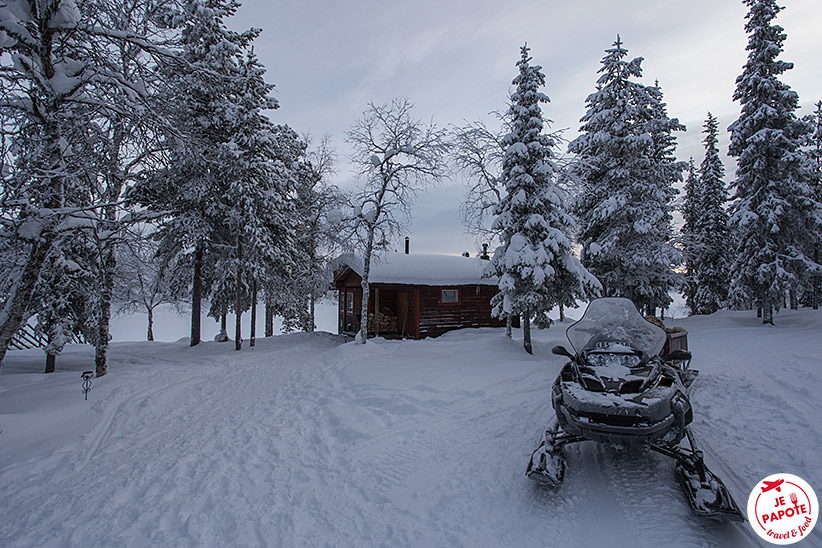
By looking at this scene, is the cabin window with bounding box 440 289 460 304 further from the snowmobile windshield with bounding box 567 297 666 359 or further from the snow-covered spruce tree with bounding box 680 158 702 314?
the snow-covered spruce tree with bounding box 680 158 702 314

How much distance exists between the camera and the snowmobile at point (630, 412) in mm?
3672

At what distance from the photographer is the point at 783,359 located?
9344 mm

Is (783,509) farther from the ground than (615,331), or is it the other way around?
(615,331)

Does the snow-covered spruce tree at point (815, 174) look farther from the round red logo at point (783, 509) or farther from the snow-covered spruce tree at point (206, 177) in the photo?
the snow-covered spruce tree at point (206, 177)

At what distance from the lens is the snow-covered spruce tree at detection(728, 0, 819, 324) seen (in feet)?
53.3

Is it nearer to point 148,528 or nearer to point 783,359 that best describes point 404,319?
point 783,359

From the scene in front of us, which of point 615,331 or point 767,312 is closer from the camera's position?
point 615,331

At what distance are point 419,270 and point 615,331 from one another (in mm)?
14356

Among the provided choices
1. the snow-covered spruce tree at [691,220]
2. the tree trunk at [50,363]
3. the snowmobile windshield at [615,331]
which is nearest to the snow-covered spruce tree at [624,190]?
the snow-covered spruce tree at [691,220]

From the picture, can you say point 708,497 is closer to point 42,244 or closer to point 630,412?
point 630,412

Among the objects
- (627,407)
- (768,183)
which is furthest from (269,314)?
(768,183)

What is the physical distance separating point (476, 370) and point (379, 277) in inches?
357

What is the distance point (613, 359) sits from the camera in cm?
462

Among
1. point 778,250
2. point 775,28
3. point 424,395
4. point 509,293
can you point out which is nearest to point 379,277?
point 509,293
